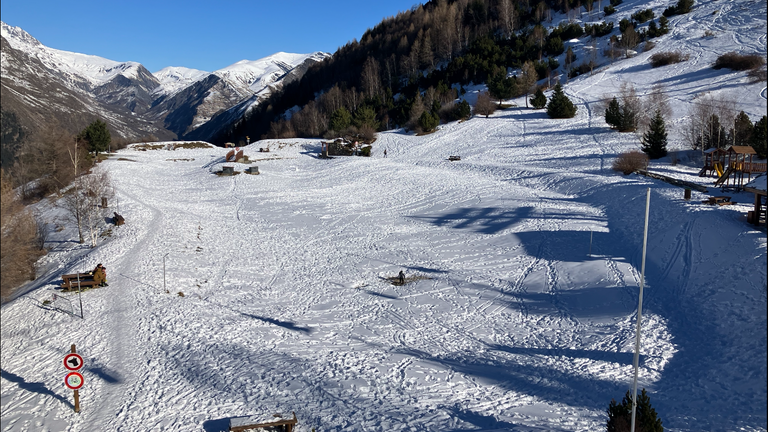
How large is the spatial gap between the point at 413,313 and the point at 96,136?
50310 millimetres

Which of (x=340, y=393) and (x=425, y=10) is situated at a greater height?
(x=425, y=10)

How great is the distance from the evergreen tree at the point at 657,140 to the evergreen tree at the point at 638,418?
32864mm

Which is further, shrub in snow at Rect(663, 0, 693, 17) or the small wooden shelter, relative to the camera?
shrub in snow at Rect(663, 0, 693, 17)

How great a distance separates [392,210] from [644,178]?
55.7ft

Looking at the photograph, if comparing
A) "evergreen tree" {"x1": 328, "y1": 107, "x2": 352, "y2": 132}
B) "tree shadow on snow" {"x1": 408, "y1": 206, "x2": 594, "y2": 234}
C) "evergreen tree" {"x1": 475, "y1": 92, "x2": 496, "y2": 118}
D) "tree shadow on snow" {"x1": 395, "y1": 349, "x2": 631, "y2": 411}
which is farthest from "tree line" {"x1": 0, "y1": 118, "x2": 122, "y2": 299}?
"evergreen tree" {"x1": 475, "y1": 92, "x2": 496, "y2": 118}

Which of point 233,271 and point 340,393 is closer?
point 340,393

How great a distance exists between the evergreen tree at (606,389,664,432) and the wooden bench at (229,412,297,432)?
653 centimetres

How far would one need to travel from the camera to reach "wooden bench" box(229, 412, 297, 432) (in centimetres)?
931

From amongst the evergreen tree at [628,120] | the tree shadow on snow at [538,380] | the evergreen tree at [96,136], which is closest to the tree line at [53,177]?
the evergreen tree at [96,136]

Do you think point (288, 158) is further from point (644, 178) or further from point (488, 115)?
point (644, 178)

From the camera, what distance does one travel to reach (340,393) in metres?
11.0

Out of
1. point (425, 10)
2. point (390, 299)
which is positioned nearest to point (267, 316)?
point (390, 299)

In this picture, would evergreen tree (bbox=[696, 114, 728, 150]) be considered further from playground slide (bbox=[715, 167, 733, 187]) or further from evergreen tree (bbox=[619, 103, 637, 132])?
→ playground slide (bbox=[715, 167, 733, 187])

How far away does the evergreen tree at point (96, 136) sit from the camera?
1953 inches
